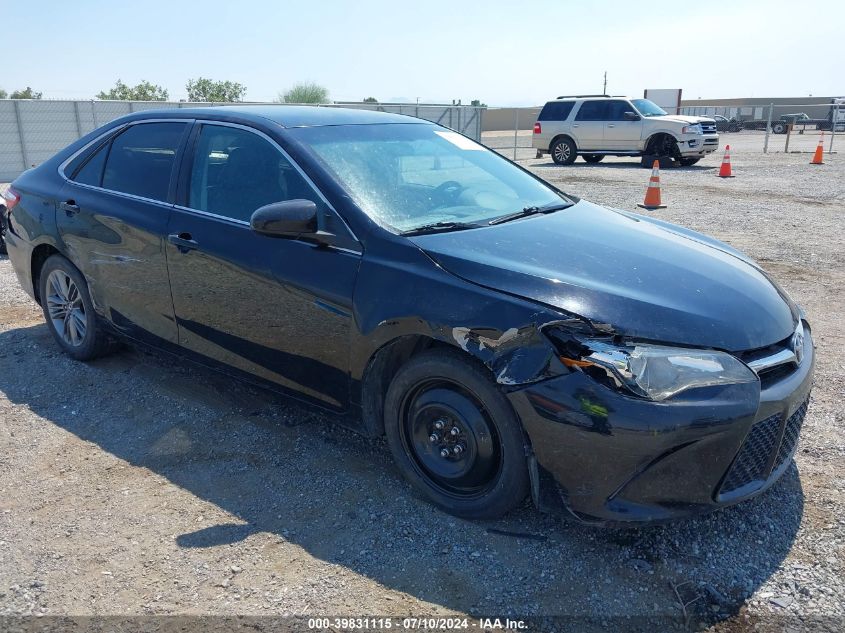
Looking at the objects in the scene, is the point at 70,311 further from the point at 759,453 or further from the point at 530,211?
the point at 759,453

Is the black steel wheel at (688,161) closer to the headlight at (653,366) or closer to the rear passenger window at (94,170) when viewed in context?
the rear passenger window at (94,170)

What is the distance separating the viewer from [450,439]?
301 cm

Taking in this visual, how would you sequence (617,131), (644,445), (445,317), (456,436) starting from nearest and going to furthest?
(644,445) < (445,317) < (456,436) < (617,131)

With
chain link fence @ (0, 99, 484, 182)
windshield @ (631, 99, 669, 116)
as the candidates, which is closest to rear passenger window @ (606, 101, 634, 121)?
windshield @ (631, 99, 669, 116)

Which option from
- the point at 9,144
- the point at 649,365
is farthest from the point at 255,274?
the point at 9,144

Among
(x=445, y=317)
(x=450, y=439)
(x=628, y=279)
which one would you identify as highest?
(x=628, y=279)

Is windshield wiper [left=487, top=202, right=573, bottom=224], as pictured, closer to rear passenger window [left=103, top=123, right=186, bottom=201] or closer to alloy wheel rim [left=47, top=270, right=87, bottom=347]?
rear passenger window [left=103, top=123, right=186, bottom=201]

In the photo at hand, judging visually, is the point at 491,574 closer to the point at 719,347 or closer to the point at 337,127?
the point at 719,347

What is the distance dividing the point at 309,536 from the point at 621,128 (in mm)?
19283

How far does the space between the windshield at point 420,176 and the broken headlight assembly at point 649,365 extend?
3.40 ft

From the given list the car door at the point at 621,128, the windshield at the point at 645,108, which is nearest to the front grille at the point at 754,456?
the car door at the point at 621,128

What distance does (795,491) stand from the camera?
10.8 ft

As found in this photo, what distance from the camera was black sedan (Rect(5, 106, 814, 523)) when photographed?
259cm

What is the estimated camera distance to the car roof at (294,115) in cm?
386
